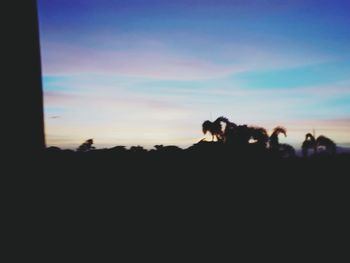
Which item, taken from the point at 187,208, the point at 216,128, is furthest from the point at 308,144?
the point at 187,208

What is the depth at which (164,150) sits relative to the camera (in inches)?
675

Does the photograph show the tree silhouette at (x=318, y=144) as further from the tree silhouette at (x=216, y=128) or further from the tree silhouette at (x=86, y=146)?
the tree silhouette at (x=86, y=146)

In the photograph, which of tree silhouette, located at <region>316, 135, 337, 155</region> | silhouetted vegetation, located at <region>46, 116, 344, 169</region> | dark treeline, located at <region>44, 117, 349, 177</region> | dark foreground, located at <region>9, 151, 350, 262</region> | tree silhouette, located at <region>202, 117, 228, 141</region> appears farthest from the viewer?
tree silhouette, located at <region>316, 135, 337, 155</region>

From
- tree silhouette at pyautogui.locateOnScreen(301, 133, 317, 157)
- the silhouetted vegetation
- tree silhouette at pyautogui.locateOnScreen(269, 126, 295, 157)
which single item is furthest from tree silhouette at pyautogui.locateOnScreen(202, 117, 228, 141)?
tree silhouette at pyautogui.locateOnScreen(301, 133, 317, 157)

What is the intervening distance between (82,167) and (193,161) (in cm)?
476

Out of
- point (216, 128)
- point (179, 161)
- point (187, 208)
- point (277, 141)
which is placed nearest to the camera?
point (187, 208)

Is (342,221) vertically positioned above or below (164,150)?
below

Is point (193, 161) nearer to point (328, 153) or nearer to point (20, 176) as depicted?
point (20, 176)

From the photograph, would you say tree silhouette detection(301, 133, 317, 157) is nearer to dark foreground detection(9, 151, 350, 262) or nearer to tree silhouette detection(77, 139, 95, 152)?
dark foreground detection(9, 151, 350, 262)

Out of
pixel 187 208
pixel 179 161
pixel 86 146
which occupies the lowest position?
pixel 187 208

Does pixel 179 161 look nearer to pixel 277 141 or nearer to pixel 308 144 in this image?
pixel 277 141

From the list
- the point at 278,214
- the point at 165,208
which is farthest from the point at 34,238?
the point at 278,214

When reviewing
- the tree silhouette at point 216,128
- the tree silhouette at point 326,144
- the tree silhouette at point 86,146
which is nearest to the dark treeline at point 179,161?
the tree silhouette at point 86,146

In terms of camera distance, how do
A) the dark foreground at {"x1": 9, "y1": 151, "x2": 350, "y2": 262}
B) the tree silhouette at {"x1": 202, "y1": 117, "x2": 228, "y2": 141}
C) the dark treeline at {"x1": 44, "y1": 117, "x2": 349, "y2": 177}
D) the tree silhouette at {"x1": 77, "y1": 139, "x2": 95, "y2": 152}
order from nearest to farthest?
1. the dark foreground at {"x1": 9, "y1": 151, "x2": 350, "y2": 262}
2. the dark treeline at {"x1": 44, "y1": 117, "x2": 349, "y2": 177}
3. the tree silhouette at {"x1": 77, "y1": 139, "x2": 95, "y2": 152}
4. the tree silhouette at {"x1": 202, "y1": 117, "x2": 228, "y2": 141}
